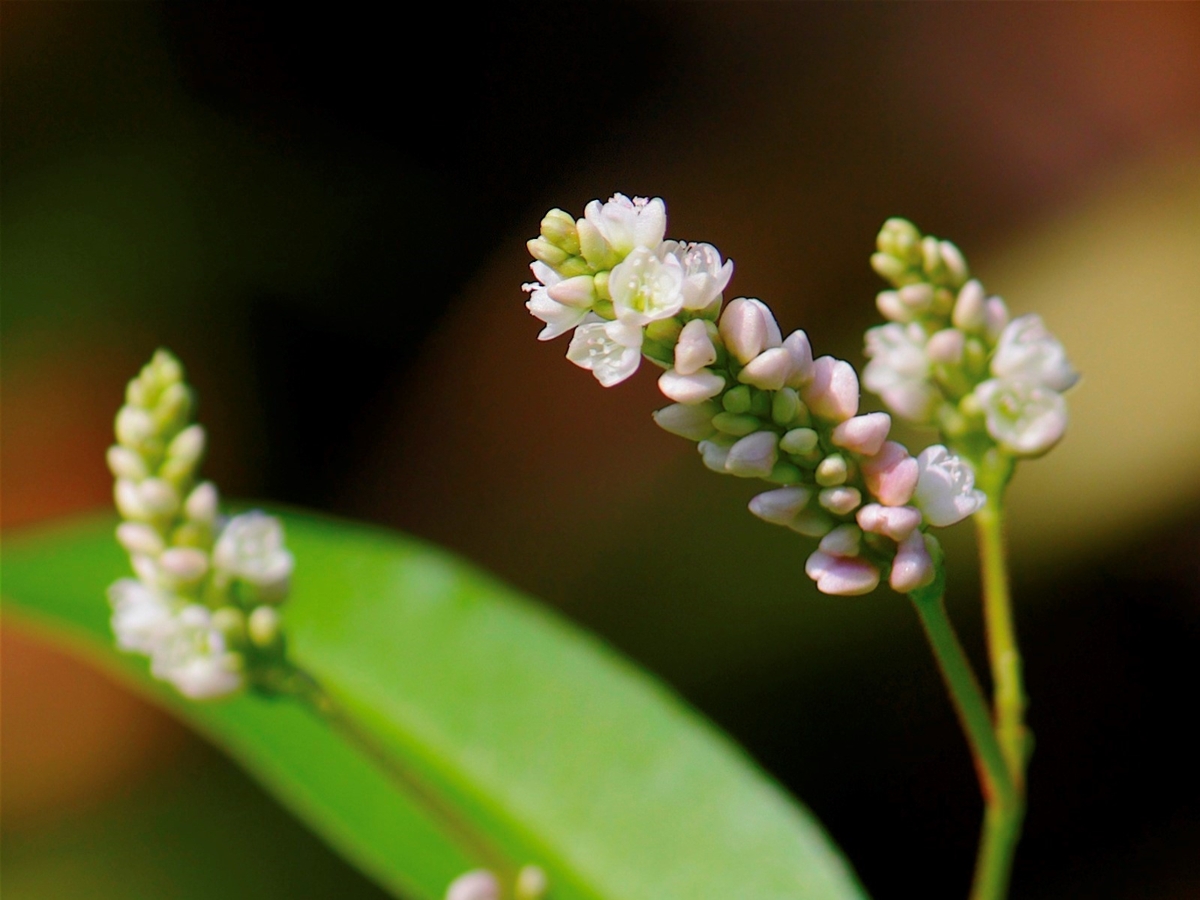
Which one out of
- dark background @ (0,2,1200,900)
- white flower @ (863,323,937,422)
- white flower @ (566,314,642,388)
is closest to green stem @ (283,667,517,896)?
white flower @ (566,314,642,388)

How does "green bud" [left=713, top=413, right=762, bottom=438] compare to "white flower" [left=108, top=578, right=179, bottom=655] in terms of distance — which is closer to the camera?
"green bud" [left=713, top=413, right=762, bottom=438]

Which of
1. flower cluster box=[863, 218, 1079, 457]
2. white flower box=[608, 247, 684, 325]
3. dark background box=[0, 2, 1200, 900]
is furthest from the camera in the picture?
dark background box=[0, 2, 1200, 900]

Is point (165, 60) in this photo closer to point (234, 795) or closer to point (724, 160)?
point (724, 160)

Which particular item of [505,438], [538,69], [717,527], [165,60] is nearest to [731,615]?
[717,527]

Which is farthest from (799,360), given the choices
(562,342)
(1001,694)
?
(562,342)

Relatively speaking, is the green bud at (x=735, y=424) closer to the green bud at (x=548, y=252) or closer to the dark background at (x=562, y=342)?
the green bud at (x=548, y=252)

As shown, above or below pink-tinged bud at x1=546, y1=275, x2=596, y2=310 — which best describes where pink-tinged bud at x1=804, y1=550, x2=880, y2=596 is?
below

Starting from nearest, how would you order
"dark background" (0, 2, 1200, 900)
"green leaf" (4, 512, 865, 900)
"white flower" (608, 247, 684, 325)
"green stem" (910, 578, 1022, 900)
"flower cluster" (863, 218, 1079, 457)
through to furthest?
"white flower" (608, 247, 684, 325) < "green stem" (910, 578, 1022, 900) < "flower cluster" (863, 218, 1079, 457) < "green leaf" (4, 512, 865, 900) < "dark background" (0, 2, 1200, 900)

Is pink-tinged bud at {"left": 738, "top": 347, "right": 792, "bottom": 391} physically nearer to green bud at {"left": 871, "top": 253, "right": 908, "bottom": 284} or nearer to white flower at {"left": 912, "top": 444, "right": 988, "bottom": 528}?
white flower at {"left": 912, "top": 444, "right": 988, "bottom": 528}
